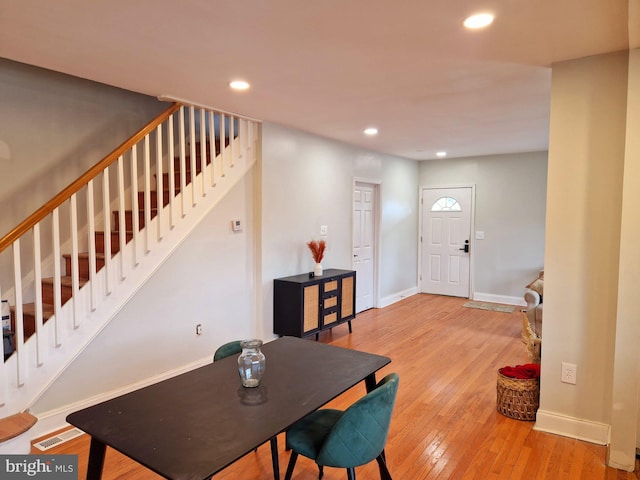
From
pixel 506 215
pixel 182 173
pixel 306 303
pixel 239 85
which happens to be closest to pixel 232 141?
pixel 182 173

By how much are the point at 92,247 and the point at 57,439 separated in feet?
4.13

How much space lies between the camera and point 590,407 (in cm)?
273

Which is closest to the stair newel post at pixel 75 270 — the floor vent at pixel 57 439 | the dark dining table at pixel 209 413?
the floor vent at pixel 57 439

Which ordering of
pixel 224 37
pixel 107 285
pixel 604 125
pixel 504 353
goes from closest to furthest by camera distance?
pixel 224 37 < pixel 604 125 < pixel 107 285 < pixel 504 353

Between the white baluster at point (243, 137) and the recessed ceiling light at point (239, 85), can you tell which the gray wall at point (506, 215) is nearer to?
the white baluster at point (243, 137)

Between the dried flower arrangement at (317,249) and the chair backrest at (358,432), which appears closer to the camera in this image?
the chair backrest at (358,432)

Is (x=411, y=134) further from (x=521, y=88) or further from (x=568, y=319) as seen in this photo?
(x=568, y=319)

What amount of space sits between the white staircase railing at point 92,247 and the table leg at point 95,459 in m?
1.34

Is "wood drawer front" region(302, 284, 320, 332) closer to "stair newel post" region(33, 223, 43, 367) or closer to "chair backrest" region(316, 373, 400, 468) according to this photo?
"stair newel post" region(33, 223, 43, 367)

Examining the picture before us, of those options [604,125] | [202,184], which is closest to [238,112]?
[202,184]

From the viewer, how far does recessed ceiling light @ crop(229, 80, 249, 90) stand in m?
3.12

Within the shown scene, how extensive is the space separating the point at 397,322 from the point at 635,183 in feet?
12.1

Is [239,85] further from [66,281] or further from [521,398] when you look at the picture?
[521,398]

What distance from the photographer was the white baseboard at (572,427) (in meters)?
2.70
